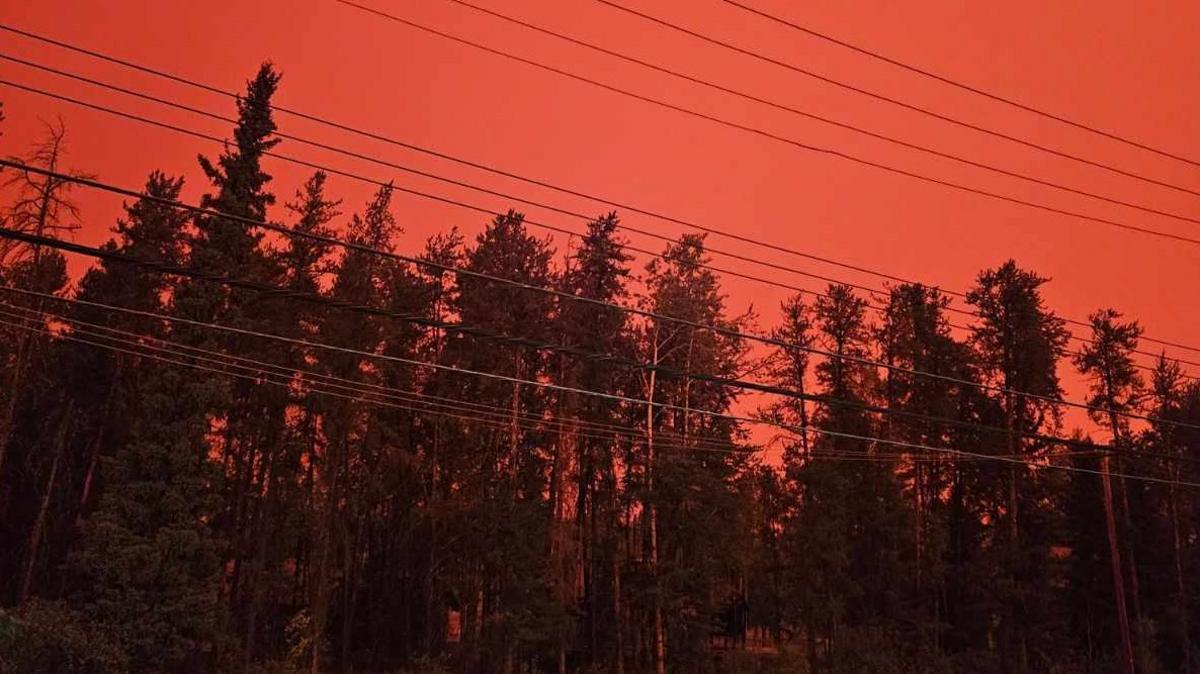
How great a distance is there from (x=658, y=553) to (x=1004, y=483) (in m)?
19.4

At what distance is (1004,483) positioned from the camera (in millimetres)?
38750

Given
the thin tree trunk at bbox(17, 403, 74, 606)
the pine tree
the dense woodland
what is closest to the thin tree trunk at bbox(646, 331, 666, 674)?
the dense woodland

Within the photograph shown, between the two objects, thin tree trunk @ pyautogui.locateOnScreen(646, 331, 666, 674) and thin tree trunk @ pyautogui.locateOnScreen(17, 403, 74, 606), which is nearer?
thin tree trunk @ pyautogui.locateOnScreen(646, 331, 666, 674)

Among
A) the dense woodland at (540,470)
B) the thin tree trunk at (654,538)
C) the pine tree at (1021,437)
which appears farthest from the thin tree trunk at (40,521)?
the pine tree at (1021,437)

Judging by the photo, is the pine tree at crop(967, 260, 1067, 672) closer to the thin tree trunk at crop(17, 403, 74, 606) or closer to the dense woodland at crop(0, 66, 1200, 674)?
the dense woodland at crop(0, 66, 1200, 674)

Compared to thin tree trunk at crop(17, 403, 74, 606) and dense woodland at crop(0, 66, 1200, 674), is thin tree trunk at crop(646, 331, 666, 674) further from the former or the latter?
thin tree trunk at crop(17, 403, 74, 606)

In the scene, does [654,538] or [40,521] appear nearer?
[40,521]

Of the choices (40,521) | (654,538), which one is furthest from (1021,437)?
(40,521)

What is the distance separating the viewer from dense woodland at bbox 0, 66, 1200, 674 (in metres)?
29.3

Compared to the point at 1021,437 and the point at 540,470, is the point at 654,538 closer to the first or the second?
the point at 540,470

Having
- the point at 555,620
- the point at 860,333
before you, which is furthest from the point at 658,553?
the point at 860,333

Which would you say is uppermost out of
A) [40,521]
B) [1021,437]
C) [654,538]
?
[1021,437]

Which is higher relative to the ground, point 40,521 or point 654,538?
point 654,538

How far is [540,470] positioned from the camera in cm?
3531
